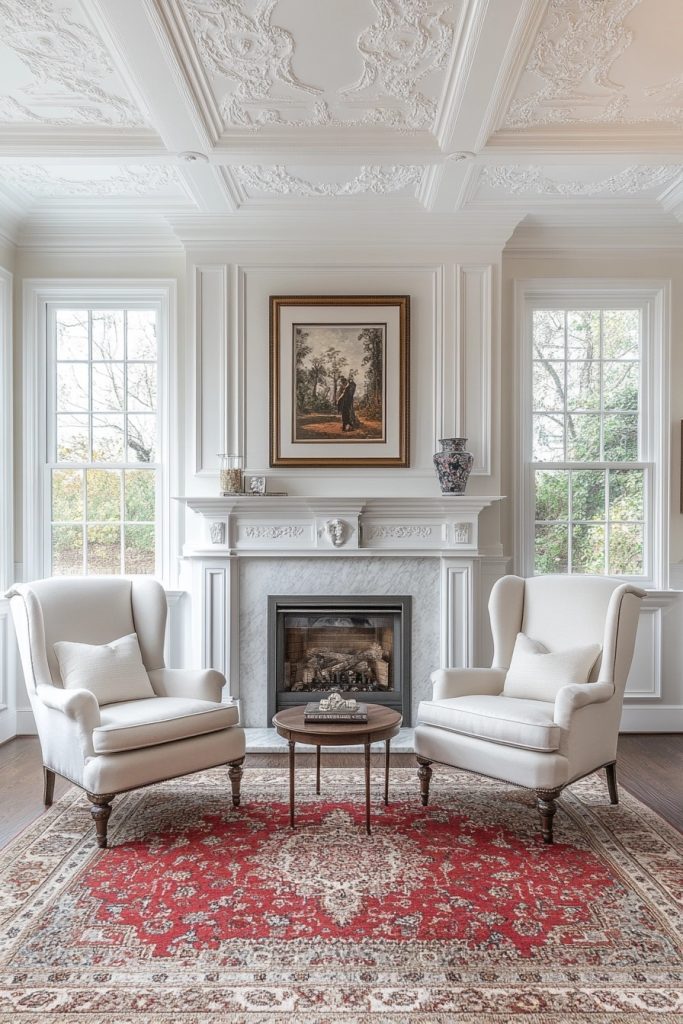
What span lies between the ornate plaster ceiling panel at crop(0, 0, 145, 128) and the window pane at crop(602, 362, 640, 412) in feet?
10.6

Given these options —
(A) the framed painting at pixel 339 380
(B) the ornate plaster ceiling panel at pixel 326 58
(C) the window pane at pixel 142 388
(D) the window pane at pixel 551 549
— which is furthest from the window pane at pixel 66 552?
(D) the window pane at pixel 551 549

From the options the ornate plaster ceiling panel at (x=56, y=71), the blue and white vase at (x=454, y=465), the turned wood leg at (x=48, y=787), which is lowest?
the turned wood leg at (x=48, y=787)

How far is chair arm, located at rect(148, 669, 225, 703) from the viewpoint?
139 inches

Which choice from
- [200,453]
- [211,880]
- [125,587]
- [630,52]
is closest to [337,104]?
[630,52]

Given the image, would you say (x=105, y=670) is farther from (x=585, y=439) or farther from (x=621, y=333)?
(x=621, y=333)

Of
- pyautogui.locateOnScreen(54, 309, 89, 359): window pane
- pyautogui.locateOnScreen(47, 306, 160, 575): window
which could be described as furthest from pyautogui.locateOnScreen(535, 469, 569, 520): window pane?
pyautogui.locateOnScreen(54, 309, 89, 359): window pane

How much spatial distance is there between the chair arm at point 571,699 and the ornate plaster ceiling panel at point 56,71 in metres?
3.15

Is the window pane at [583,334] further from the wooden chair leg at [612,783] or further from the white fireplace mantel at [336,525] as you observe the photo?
the wooden chair leg at [612,783]

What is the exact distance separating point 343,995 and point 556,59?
11.0 feet

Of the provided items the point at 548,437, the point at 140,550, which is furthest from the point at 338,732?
the point at 548,437

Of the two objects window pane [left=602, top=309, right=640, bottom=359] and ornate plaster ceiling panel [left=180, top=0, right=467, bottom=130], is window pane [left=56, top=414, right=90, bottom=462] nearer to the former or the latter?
ornate plaster ceiling panel [left=180, top=0, right=467, bottom=130]

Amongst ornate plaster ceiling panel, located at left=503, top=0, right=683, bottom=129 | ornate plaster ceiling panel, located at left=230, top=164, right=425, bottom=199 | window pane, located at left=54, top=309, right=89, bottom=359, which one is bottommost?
window pane, located at left=54, top=309, right=89, bottom=359

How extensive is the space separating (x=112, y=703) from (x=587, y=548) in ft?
10.3

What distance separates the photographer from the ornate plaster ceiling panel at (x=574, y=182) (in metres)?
3.99
